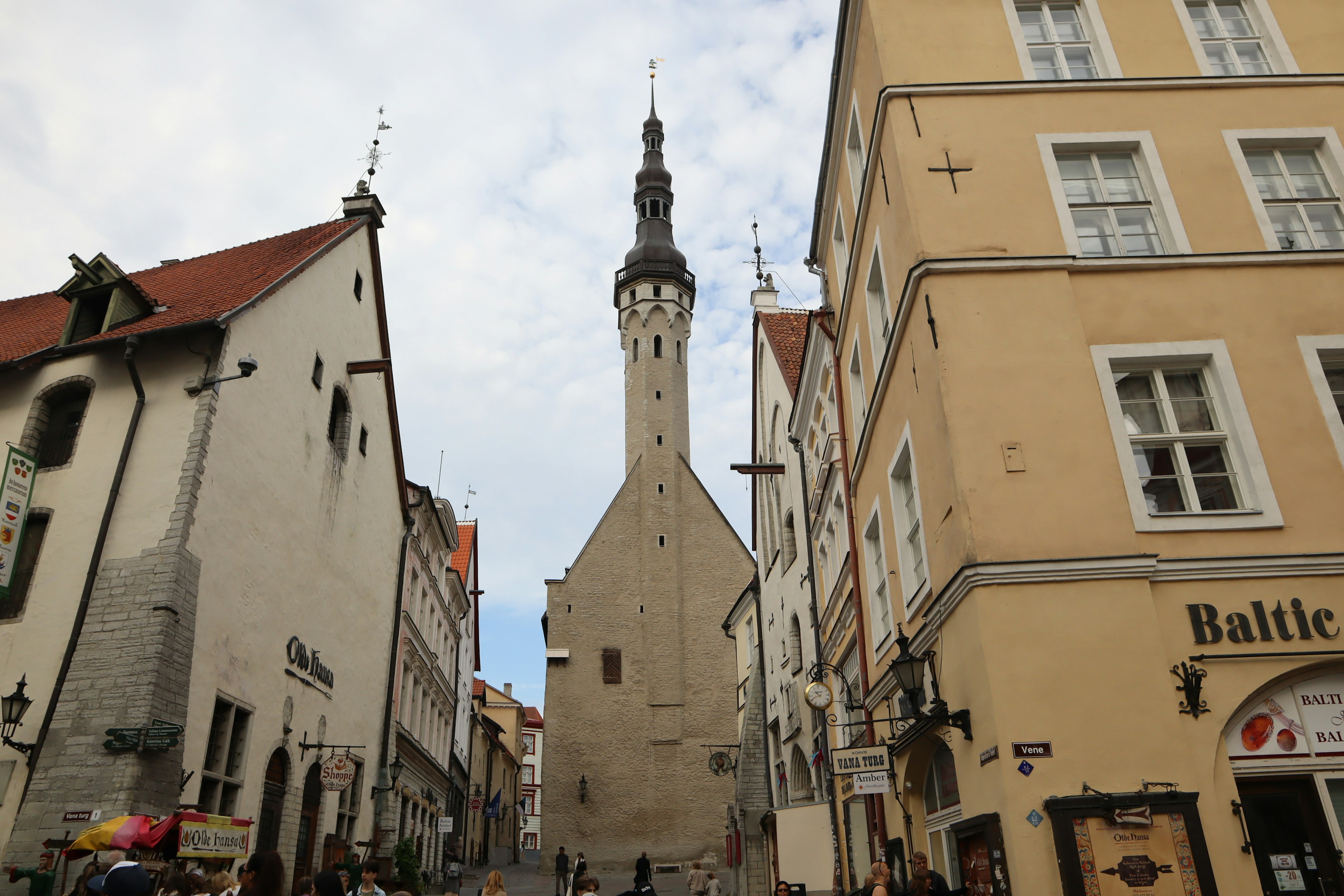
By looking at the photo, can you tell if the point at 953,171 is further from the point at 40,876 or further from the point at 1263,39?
the point at 40,876

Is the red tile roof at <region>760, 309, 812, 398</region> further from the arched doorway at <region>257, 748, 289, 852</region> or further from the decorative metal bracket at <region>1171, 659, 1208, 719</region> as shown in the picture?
the decorative metal bracket at <region>1171, 659, 1208, 719</region>

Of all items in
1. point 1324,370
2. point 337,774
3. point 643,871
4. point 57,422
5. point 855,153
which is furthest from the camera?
point 643,871

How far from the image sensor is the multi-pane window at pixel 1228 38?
1067 cm

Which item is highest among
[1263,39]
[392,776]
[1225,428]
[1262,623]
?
[1263,39]

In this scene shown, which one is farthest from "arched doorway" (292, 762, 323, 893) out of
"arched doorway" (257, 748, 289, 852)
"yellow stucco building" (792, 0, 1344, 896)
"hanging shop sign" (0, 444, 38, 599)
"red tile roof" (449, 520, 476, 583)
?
"red tile roof" (449, 520, 476, 583)

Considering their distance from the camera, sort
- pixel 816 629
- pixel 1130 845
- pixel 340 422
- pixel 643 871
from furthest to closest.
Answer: pixel 643 871
pixel 340 422
pixel 816 629
pixel 1130 845

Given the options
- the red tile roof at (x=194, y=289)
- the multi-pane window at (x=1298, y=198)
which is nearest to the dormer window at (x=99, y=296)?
the red tile roof at (x=194, y=289)

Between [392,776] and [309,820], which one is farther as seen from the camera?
[392,776]

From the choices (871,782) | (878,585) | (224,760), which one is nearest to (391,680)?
(224,760)

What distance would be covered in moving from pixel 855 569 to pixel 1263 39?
8.12 metres

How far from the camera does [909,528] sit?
10.8m

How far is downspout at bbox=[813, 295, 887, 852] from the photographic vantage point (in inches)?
478

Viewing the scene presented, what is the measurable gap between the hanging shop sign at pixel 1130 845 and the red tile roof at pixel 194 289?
1241 cm

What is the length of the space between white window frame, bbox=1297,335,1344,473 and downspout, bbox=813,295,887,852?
5627 millimetres
